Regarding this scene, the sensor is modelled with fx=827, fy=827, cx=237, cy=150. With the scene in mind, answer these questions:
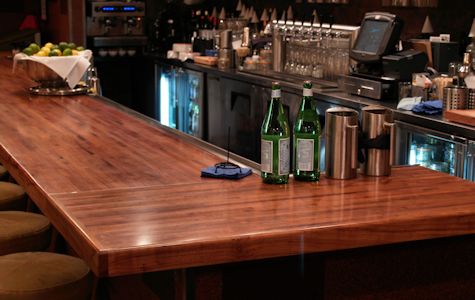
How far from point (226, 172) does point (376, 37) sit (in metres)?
2.68

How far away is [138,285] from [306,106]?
0.78 meters

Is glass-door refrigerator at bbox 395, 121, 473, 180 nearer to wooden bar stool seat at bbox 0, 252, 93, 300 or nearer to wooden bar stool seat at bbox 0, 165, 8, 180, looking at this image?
wooden bar stool seat at bbox 0, 165, 8, 180

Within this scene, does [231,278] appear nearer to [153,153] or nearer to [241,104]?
[153,153]

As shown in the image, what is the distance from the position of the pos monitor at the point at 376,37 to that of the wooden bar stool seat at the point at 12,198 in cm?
236

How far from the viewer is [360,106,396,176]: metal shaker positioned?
267 centimetres

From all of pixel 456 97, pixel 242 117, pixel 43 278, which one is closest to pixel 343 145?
pixel 43 278

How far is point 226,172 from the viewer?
2.67 meters

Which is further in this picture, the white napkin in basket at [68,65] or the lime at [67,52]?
the lime at [67,52]

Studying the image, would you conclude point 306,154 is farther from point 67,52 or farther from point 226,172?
point 67,52

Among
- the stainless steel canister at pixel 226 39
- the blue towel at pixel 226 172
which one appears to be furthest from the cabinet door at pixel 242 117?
the blue towel at pixel 226 172

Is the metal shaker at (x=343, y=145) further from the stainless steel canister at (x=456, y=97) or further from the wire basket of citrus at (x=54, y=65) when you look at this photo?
the wire basket of citrus at (x=54, y=65)

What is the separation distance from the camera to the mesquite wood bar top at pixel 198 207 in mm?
2018

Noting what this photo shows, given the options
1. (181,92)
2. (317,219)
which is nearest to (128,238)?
(317,219)

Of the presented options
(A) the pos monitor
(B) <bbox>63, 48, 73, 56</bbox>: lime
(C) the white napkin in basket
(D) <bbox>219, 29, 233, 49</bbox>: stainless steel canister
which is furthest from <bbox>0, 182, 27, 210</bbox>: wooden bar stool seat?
(D) <bbox>219, 29, 233, 49</bbox>: stainless steel canister
